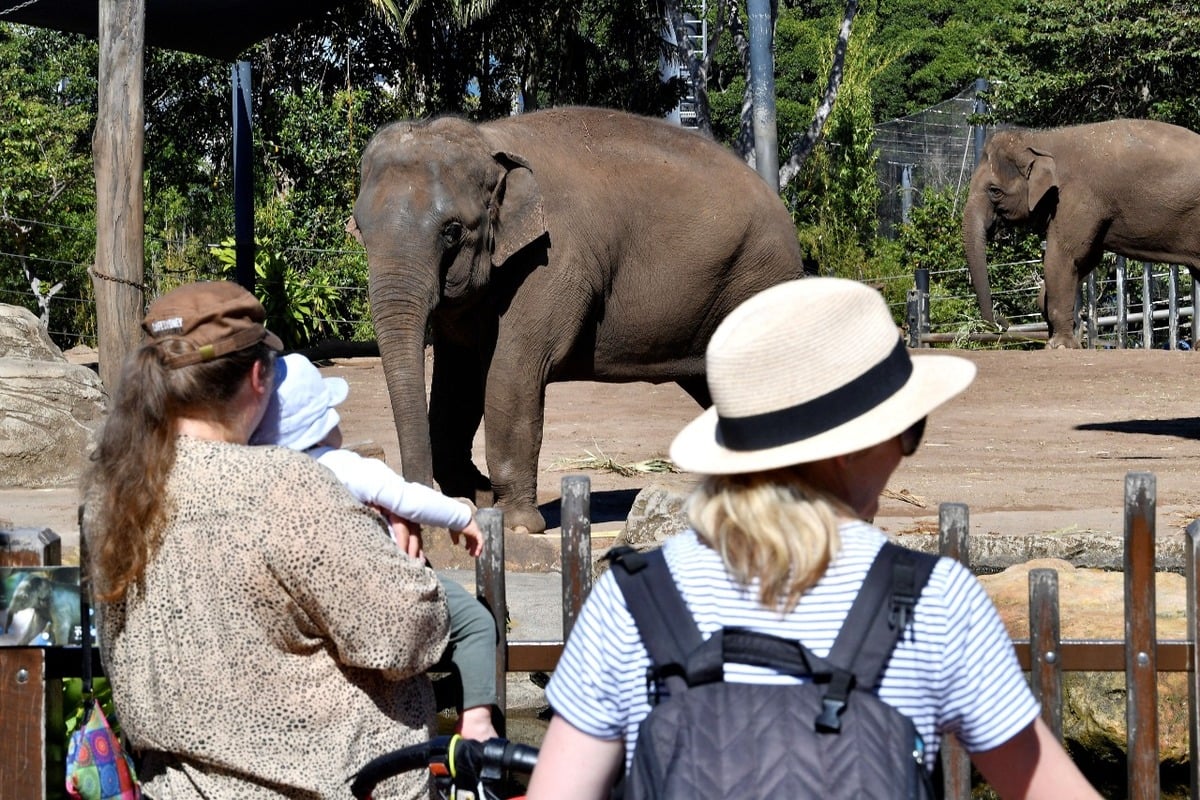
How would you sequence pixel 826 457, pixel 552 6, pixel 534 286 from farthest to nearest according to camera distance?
pixel 552 6
pixel 534 286
pixel 826 457

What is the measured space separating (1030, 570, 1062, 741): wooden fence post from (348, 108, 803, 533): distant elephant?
13.7ft

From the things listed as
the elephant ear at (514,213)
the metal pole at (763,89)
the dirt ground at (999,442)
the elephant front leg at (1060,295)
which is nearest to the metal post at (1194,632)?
Result: the dirt ground at (999,442)

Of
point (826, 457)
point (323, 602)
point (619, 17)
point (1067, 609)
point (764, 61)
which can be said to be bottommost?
point (1067, 609)

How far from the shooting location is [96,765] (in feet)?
9.41

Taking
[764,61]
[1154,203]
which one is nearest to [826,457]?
[764,61]

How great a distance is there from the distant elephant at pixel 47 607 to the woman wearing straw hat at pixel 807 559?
4.31 feet

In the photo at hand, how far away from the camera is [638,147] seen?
Result: 830cm

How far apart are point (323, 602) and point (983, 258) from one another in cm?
1368

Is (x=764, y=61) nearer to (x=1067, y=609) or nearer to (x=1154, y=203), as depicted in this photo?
(x=1154, y=203)

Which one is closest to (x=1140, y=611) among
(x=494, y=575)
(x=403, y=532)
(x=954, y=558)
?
(x=954, y=558)

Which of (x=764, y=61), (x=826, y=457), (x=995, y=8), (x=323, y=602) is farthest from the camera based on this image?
(x=995, y=8)

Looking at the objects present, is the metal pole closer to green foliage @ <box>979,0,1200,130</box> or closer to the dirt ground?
the dirt ground

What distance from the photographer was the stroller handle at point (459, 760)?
7.69 feet

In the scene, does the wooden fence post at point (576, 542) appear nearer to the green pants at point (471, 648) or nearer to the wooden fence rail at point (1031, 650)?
the wooden fence rail at point (1031, 650)
